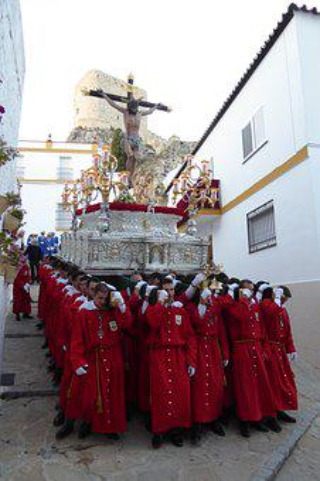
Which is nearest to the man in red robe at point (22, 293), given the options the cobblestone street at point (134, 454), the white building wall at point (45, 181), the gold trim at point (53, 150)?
the cobblestone street at point (134, 454)

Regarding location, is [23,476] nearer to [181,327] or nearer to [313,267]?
[181,327]

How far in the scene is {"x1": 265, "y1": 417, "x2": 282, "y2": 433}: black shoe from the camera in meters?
4.23

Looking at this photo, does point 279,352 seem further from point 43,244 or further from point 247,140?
point 43,244

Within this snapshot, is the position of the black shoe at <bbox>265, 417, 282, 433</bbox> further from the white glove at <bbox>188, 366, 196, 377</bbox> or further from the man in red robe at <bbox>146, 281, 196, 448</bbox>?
the white glove at <bbox>188, 366, 196, 377</bbox>

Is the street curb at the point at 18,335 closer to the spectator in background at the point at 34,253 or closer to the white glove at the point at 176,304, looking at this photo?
the white glove at the point at 176,304

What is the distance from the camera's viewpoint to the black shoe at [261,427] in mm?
4218

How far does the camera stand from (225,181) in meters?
11.5

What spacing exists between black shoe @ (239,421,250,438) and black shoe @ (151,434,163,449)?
0.91 metres

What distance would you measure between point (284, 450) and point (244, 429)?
0.50m

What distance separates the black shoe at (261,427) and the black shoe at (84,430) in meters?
1.81

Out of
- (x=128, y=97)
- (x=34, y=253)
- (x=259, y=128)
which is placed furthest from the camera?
(x=34, y=253)

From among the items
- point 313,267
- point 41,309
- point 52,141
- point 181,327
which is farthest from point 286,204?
point 52,141

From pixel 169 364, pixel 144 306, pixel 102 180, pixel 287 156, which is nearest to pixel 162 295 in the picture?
pixel 144 306

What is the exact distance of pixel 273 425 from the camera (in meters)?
4.27
